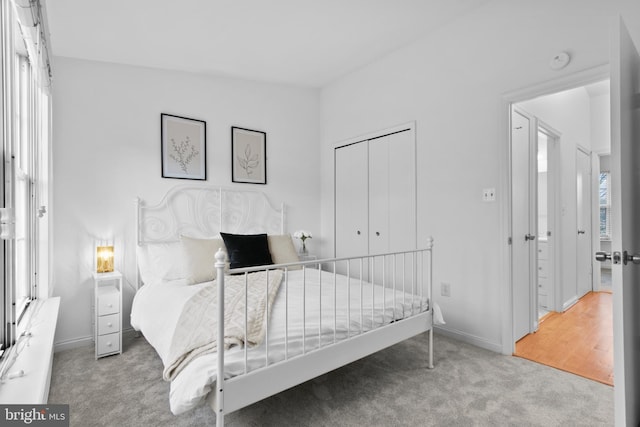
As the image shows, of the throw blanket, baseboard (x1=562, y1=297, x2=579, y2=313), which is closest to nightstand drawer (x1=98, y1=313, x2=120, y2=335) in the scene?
the throw blanket

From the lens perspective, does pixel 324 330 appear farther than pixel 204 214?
No

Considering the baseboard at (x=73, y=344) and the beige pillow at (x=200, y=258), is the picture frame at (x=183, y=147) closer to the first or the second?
the beige pillow at (x=200, y=258)

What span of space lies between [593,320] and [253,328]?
361 cm

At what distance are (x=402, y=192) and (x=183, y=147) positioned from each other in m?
2.28

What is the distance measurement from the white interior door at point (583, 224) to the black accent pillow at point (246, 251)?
383cm

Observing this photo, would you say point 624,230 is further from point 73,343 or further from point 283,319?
point 73,343

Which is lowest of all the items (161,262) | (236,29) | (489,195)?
(161,262)

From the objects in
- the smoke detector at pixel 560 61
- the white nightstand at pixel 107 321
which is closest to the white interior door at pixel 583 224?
the smoke detector at pixel 560 61

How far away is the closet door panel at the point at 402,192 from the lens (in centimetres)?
325

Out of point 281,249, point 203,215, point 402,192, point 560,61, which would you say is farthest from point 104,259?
point 560,61

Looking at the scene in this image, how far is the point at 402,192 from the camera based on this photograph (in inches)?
132

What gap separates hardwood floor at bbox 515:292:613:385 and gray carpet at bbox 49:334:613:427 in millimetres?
170

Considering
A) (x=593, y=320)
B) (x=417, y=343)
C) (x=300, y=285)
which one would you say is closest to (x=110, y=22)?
(x=300, y=285)

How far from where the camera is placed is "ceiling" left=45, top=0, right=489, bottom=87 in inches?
94.9
